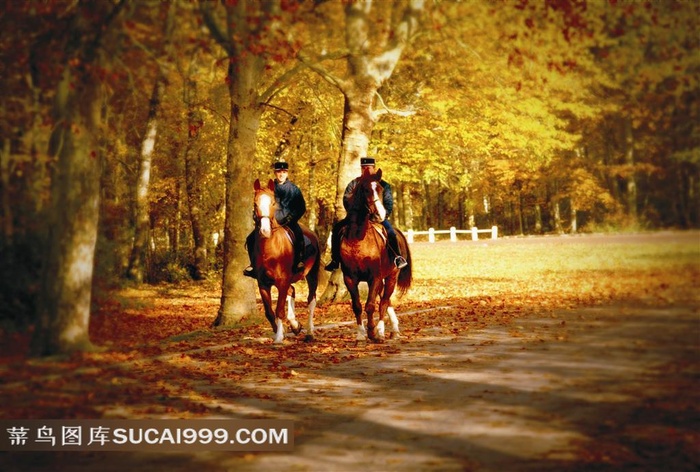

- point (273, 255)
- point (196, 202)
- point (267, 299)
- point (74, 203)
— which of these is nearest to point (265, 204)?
point (273, 255)

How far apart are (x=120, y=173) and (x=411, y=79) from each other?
9.75 meters

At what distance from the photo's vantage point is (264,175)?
60.8 ft

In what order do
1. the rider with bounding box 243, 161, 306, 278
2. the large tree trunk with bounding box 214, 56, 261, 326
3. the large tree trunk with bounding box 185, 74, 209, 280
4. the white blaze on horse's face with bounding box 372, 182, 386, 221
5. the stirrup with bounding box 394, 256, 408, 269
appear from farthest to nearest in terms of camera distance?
the large tree trunk with bounding box 214, 56, 261, 326 → the stirrup with bounding box 394, 256, 408, 269 → the rider with bounding box 243, 161, 306, 278 → the white blaze on horse's face with bounding box 372, 182, 386, 221 → the large tree trunk with bounding box 185, 74, 209, 280

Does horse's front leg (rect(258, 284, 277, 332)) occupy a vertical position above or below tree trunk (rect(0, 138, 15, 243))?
below

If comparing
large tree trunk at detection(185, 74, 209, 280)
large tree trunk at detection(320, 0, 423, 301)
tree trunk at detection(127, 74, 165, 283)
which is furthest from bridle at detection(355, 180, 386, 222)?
tree trunk at detection(127, 74, 165, 283)

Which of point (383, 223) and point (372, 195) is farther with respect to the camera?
point (383, 223)

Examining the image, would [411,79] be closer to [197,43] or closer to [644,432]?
[197,43]

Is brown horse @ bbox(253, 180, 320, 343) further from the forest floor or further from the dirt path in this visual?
the dirt path

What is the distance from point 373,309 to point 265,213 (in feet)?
6.90

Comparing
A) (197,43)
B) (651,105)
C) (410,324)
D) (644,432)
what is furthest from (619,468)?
(410,324)

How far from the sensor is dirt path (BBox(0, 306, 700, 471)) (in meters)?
4.03

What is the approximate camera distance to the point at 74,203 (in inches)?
175

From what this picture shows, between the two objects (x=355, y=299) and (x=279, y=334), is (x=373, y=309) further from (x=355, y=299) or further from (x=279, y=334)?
(x=279, y=334)

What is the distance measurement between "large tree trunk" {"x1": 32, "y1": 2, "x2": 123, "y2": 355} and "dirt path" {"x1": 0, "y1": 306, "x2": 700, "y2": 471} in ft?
2.53
